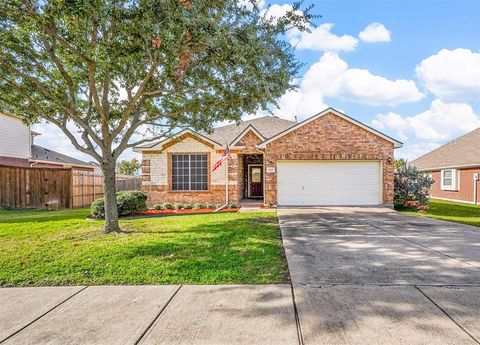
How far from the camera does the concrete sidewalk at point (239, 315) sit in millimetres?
3143

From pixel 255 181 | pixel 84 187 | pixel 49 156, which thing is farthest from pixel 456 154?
pixel 49 156

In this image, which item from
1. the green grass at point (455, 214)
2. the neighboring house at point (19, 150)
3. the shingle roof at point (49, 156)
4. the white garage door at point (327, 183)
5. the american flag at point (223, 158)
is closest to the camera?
the green grass at point (455, 214)

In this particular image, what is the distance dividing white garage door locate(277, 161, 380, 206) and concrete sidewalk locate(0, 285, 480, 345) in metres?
11.1

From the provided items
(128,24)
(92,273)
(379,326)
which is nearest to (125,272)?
(92,273)

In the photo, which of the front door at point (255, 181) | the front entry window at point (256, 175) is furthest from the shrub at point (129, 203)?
the front entry window at point (256, 175)

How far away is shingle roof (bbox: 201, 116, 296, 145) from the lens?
1841cm

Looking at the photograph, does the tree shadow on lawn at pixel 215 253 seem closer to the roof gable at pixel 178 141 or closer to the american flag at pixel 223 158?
the american flag at pixel 223 158

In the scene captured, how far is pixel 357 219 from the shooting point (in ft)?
36.5

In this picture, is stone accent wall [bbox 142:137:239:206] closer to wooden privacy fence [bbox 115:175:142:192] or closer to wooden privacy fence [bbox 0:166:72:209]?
wooden privacy fence [bbox 0:166:72:209]

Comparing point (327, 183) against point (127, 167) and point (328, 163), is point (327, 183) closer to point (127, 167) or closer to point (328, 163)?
point (328, 163)

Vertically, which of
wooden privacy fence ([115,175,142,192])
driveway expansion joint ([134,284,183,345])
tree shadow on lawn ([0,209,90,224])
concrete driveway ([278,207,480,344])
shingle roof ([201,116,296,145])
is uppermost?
shingle roof ([201,116,296,145])

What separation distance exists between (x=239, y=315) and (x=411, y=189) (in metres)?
14.6

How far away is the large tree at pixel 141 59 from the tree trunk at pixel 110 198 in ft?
0.09

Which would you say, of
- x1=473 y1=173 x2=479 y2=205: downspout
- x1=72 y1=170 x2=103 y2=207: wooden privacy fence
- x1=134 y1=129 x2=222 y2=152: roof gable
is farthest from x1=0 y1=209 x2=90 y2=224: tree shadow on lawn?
x1=473 y1=173 x2=479 y2=205: downspout
